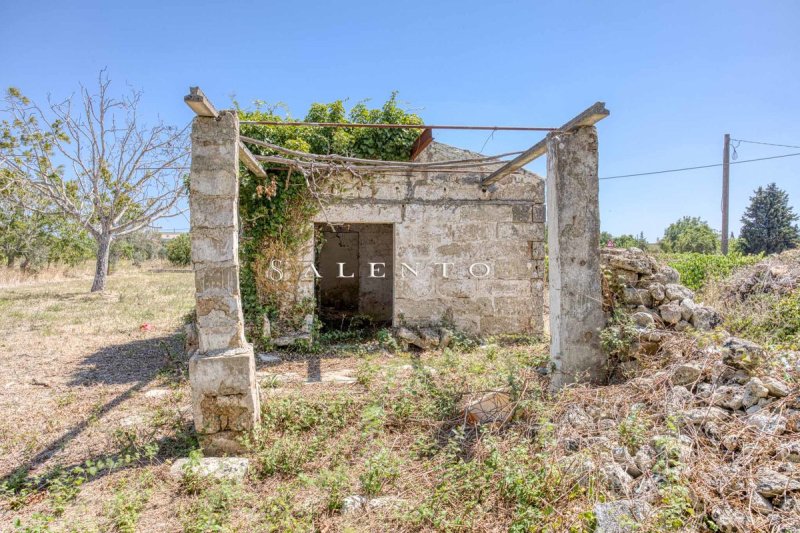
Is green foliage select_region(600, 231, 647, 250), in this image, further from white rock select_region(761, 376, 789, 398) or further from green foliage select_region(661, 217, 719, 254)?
white rock select_region(761, 376, 789, 398)

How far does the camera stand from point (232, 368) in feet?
11.4

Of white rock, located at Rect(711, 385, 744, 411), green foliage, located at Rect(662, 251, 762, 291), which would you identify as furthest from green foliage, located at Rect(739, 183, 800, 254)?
white rock, located at Rect(711, 385, 744, 411)

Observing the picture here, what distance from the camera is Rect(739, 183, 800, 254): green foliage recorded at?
21.7 m

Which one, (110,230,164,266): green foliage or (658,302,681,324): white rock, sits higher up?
(110,230,164,266): green foliage

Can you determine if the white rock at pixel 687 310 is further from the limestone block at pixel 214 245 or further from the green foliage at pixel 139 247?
the green foliage at pixel 139 247

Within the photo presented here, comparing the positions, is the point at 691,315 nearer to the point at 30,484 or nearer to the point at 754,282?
the point at 754,282

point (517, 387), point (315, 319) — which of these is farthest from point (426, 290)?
point (517, 387)

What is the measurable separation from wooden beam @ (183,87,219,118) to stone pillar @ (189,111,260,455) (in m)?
0.09

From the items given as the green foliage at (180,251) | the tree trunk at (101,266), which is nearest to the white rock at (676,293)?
the tree trunk at (101,266)

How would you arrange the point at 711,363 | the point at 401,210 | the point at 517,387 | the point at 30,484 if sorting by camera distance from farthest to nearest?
the point at 401,210 → the point at 517,387 → the point at 711,363 → the point at 30,484

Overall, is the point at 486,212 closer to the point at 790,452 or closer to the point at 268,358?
the point at 268,358

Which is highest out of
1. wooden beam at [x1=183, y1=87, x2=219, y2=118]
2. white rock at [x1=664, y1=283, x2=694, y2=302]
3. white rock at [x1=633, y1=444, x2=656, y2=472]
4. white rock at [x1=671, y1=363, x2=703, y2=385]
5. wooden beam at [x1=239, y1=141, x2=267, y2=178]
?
wooden beam at [x1=183, y1=87, x2=219, y2=118]

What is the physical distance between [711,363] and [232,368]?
3648mm

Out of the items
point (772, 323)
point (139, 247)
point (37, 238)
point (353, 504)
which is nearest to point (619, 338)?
point (772, 323)
